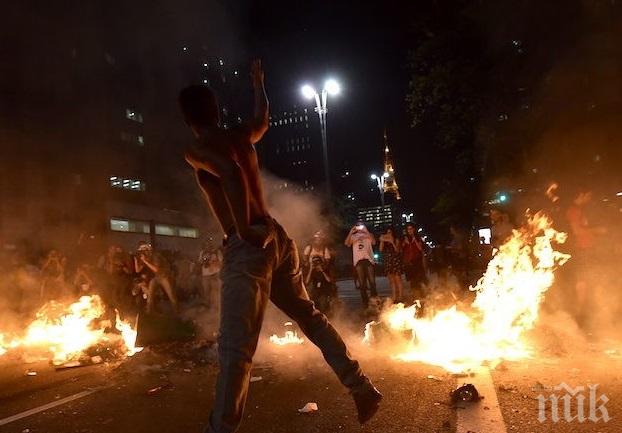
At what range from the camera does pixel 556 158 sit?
1327 centimetres

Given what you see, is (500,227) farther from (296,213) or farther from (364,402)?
(364,402)

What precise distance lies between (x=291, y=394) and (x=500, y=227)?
479 centimetres

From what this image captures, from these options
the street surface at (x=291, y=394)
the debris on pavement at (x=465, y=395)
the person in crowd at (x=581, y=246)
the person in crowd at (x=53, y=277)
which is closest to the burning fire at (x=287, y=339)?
the street surface at (x=291, y=394)

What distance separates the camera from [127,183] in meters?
35.3

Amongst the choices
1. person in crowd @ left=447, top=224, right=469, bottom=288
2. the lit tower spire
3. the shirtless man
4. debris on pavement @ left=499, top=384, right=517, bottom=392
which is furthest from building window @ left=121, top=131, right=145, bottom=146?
the shirtless man

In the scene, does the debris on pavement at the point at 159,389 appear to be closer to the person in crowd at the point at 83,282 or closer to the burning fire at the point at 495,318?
the burning fire at the point at 495,318

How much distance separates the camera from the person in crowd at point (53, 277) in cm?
959

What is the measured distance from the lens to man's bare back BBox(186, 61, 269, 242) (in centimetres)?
235

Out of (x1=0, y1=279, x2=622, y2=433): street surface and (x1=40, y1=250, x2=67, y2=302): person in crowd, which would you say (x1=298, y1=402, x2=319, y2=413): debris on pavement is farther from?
(x1=40, y1=250, x2=67, y2=302): person in crowd

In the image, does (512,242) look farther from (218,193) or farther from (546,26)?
(546,26)

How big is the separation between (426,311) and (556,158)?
8.97 metres

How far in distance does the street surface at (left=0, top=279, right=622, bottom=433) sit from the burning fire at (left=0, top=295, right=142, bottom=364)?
0.93m

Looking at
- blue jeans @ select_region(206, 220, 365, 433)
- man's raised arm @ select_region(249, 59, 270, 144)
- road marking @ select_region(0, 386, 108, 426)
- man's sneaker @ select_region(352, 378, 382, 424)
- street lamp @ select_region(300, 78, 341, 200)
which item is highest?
street lamp @ select_region(300, 78, 341, 200)

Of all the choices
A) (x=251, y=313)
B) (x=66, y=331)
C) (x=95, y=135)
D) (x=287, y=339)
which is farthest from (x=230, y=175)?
(x=95, y=135)
